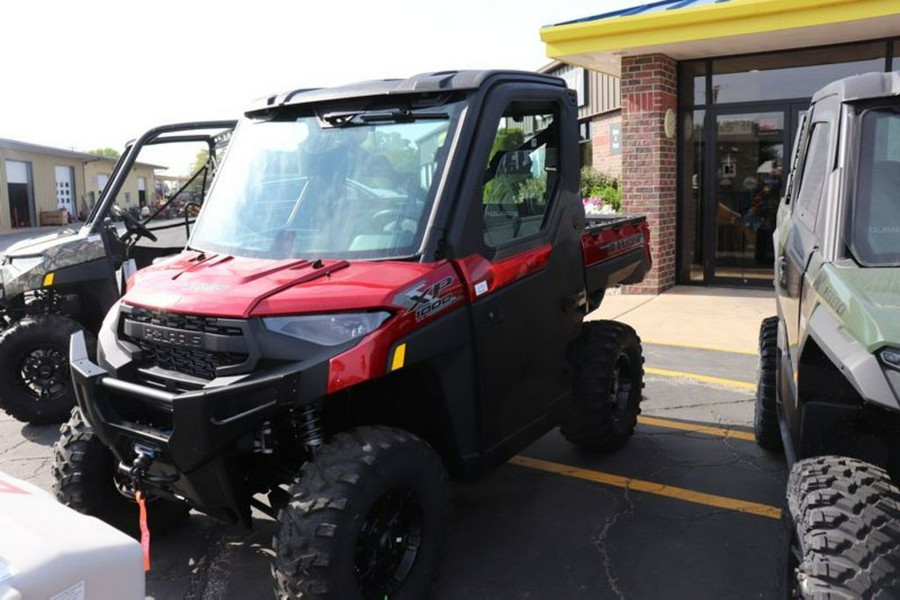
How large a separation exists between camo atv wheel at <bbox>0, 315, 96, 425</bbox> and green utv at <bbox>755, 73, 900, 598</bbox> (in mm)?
4907

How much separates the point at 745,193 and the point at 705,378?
16.3ft

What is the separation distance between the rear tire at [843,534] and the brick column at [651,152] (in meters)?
8.21

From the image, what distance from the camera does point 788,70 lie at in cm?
1012

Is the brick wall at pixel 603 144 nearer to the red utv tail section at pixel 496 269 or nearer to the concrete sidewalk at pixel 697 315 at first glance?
the concrete sidewalk at pixel 697 315

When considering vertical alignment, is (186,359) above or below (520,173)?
below

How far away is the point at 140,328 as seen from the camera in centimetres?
317

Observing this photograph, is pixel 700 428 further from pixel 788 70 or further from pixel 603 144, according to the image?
pixel 603 144

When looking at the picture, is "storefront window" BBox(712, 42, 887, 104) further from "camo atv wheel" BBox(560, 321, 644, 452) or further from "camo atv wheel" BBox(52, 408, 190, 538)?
"camo atv wheel" BBox(52, 408, 190, 538)

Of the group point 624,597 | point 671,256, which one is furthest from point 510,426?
point 671,256

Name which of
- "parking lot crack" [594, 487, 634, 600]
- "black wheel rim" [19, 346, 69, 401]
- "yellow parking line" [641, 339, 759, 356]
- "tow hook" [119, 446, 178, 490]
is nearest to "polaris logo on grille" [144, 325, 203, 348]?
"tow hook" [119, 446, 178, 490]

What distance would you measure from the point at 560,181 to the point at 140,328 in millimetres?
2231

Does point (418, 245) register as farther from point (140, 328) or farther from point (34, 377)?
point (34, 377)

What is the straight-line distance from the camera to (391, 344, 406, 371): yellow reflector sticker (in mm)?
2967

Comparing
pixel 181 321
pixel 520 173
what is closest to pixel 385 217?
pixel 520 173
